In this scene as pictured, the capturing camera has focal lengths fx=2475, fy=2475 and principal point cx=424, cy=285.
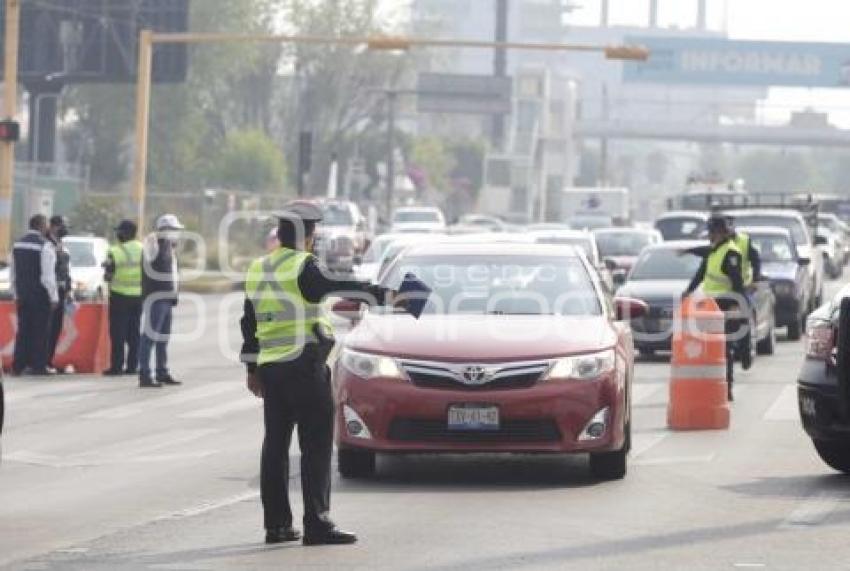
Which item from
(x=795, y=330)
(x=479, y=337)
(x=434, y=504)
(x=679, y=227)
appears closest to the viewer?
(x=434, y=504)

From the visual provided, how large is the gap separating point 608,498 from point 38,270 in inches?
508

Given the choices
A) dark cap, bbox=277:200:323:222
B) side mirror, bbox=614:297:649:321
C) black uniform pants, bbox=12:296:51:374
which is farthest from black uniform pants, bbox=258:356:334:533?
black uniform pants, bbox=12:296:51:374

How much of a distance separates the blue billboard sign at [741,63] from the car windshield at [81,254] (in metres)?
95.7

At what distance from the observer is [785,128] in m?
141

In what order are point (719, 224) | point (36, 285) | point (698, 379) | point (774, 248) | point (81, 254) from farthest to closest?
point (81, 254) → point (774, 248) → point (36, 285) → point (719, 224) → point (698, 379)

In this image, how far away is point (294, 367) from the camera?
12789 mm

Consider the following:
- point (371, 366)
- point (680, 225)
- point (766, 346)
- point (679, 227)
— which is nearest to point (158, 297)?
point (766, 346)

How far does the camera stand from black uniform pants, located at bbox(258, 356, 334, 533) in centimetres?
1277

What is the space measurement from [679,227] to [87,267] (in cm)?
1604

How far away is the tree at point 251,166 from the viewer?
324 ft

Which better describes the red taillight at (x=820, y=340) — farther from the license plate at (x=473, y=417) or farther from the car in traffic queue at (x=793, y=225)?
the car in traffic queue at (x=793, y=225)

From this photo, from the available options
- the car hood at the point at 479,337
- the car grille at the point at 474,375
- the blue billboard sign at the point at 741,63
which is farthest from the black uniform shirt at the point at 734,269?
the blue billboard sign at the point at 741,63

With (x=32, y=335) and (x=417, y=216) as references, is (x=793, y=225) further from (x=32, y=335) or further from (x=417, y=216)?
(x=417, y=216)

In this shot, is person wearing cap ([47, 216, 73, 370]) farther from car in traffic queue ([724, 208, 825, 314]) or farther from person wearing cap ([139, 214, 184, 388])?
car in traffic queue ([724, 208, 825, 314])
